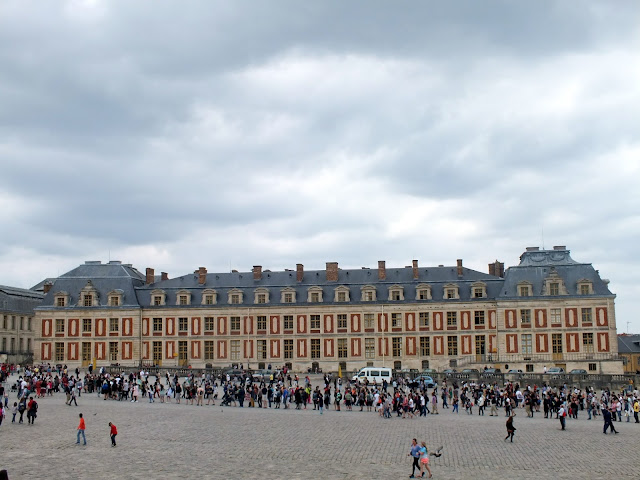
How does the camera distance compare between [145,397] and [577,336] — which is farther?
[577,336]

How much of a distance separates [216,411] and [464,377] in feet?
75.2

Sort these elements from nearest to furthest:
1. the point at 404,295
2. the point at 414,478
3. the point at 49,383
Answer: the point at 414,478
the point at 49,383
the point at 404,295

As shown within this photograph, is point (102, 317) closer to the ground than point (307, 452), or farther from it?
farther from it

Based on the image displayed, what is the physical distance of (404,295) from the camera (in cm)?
7438

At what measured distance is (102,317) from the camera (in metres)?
75.9

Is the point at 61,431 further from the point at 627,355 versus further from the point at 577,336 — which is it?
the point at 627,355

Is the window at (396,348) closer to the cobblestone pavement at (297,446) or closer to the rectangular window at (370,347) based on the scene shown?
the rectangular window at (370,347)

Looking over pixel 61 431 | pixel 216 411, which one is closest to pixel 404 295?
pixel 216 411

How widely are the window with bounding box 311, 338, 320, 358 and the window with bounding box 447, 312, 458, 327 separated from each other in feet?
43.2

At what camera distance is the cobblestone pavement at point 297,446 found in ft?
73.6

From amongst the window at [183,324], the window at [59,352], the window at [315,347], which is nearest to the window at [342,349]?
the window at [315,347]

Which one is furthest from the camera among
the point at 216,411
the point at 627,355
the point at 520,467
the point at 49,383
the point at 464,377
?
the point at 627,355

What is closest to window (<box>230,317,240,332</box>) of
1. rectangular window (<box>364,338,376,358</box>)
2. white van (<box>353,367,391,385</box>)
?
rectangular window (<box>364,338,376,358</box>)

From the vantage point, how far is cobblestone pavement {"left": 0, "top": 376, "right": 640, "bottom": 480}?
22.4 m
